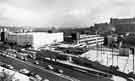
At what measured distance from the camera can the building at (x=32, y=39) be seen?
6388cm

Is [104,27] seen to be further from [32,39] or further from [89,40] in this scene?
[32,39]

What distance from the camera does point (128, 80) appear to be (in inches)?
957

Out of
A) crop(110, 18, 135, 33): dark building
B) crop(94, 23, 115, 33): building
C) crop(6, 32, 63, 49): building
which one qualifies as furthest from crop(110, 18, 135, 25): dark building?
crop(6, 32, 63, 49): building

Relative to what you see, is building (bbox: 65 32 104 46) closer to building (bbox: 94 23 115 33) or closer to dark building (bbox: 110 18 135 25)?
building (bbox: 94 23 115 33)

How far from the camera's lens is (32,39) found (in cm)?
6353

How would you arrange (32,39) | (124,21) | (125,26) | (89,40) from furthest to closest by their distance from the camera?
1. (124,21)
2. (125,26)
3. (89,40)
4. (32,39)

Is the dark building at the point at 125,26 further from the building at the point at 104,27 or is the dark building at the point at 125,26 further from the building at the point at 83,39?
the building at the point at 83,39

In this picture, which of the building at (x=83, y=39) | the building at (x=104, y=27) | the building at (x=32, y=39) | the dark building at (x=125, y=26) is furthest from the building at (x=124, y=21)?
the building at (x=32, y=39)

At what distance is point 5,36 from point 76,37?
46027mm

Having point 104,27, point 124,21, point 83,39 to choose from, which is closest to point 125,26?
point 124,21

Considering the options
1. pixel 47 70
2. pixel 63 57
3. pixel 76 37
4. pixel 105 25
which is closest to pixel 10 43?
pixel 76 37

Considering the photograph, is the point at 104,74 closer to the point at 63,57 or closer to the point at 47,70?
the point at 47,70

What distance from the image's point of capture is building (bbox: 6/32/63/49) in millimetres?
63875

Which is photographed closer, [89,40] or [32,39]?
[32,39]
